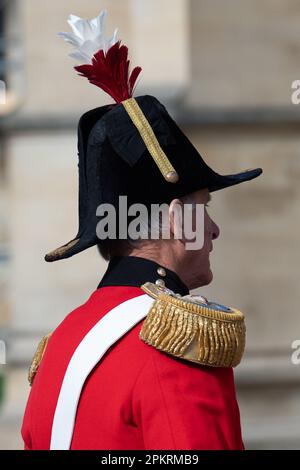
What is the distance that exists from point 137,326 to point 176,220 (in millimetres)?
237

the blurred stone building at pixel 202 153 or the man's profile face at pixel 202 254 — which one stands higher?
the blurred stone building at pixel 202 153

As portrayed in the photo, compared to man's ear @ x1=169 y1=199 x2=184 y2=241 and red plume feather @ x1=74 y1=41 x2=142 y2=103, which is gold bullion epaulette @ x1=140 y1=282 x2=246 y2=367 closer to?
man's ear @ x1=169 y1=199 x2=184 y2=241

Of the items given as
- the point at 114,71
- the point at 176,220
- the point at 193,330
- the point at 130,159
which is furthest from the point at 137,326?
the point at 114,71

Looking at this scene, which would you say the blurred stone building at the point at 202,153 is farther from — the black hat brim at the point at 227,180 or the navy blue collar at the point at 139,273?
the navy blue collar at the point at 139,273

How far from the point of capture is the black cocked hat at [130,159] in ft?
7.58

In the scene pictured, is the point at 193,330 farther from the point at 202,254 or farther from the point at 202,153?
the point at 202,153

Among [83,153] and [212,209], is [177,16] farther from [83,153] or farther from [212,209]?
[83,153]

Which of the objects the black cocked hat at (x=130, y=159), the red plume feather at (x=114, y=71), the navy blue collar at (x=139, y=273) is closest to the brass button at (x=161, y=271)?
the navy blue collar at (x=139, y=273)

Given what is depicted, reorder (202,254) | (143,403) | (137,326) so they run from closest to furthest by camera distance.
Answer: (143,403) → (137,326) → (202,254)

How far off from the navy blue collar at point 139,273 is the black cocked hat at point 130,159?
0.25ft

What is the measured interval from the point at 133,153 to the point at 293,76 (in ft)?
16.7

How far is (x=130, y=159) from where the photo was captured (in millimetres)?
2318
